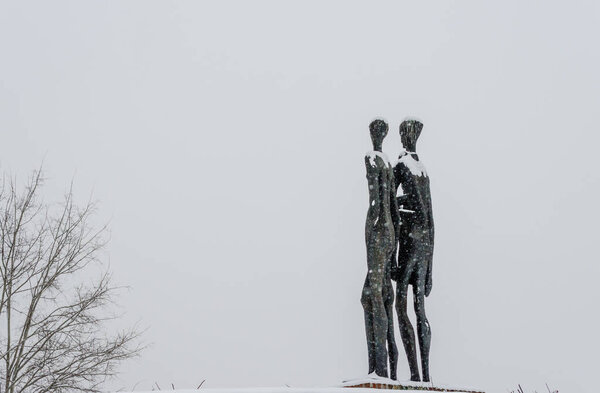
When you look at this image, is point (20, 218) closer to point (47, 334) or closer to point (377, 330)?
point (47, 334)

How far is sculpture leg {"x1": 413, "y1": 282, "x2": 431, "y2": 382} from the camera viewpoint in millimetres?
11148

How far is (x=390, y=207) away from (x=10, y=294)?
36.7ft

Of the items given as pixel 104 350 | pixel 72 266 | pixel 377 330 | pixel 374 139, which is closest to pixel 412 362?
pixel 377 330

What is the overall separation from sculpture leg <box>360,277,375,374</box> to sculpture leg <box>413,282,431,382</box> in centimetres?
112

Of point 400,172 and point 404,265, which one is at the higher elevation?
point 400,172

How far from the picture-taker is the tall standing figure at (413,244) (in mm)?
11203

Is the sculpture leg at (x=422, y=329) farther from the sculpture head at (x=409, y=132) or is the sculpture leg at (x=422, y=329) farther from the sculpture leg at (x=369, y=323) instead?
the sculpture head at (x=409, y=132)

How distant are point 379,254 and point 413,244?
1.03 meters

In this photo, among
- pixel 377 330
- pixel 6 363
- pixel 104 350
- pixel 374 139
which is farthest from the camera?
pixel 104 350

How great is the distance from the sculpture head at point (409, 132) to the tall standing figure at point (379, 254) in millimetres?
841

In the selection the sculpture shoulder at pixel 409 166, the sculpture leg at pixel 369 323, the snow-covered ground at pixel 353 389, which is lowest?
the snow-covered ground at pixel 353 389

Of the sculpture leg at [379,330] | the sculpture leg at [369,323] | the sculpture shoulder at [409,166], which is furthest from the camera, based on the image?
the sculpture shoulder at [409,166]

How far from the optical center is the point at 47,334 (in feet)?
59.7

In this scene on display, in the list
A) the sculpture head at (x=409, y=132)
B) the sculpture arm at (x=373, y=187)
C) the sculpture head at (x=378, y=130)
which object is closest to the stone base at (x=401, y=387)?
the sculpture arm at (x=373, y=187)
